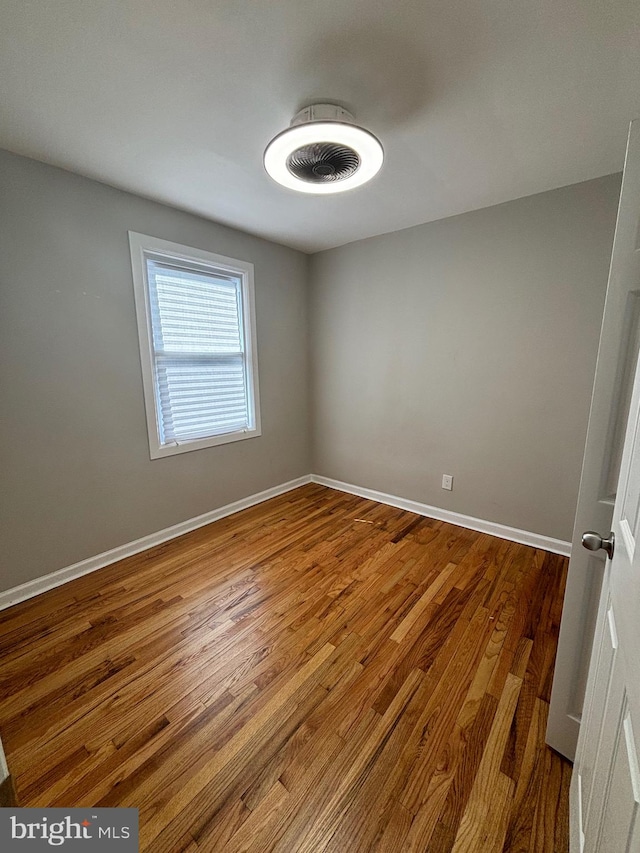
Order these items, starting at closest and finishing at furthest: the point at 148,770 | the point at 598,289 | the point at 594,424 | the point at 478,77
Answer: the point at 594,424 → the point at 148,770 → the point at 478,77 → the point at 598,289

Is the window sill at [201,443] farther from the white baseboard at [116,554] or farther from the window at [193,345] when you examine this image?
the white baseboard at [116,554]

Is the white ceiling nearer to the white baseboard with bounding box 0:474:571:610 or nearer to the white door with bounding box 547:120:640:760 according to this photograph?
the white door with bounding box 547:120:640:760

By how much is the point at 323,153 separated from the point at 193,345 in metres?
1.70

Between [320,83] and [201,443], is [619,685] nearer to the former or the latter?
[320,83]

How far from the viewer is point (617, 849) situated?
55cm

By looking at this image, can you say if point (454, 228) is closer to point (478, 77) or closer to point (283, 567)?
point (478, 77)

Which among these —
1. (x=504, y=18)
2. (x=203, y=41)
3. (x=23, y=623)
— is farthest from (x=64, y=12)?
(x=23, y=623)

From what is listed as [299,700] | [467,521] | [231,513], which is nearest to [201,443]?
[231,513]

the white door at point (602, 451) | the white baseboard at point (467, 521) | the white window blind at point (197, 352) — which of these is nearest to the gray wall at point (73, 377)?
the white window blind at point (197, 352)

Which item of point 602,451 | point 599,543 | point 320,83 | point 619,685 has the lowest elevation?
point 619,685

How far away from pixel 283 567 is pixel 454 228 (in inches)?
111

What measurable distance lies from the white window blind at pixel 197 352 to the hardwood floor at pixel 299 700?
1112 millimetres

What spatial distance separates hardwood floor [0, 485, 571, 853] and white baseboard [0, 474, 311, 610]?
0.24ft

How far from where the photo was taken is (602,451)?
0.99m
